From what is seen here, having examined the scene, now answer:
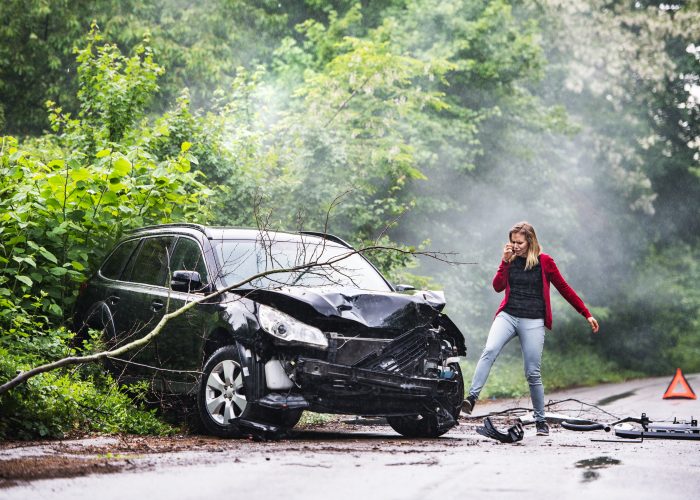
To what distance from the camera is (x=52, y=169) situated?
1205 cm

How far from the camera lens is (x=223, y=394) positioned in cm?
848

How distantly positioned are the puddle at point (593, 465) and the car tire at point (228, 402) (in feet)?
7.06

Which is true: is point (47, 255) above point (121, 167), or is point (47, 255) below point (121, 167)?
below

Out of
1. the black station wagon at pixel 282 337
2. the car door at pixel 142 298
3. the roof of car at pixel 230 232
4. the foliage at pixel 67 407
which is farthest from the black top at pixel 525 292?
the foliage at pixel 67 407

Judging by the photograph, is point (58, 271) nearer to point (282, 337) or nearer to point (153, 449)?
point (282, 337)

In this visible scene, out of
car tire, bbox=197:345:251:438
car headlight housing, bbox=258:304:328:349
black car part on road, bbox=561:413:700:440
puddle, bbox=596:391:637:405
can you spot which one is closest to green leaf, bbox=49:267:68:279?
car tire, bbox=197:345:251:438

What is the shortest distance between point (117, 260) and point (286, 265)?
239cm

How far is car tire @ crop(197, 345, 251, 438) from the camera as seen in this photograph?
832 cm

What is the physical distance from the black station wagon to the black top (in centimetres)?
70

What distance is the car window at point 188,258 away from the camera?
30.8ft

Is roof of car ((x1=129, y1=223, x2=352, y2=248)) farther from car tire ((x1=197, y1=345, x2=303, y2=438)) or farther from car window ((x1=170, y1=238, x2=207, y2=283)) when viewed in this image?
car tire ((x1=197, y1=345, x2=303, y2=438))

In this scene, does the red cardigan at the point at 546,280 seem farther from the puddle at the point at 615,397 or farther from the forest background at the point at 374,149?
the puddle at the point at 615,397

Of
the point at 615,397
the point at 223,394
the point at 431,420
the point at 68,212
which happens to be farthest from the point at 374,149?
the point at 223,394

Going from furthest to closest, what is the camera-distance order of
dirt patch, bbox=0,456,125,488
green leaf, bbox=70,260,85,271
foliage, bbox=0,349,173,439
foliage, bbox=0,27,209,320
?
green leaf, bbox=70,260,85,271 → foliage, bbox=0,27,209,320 → foliage, bbox=0,349,173,439 → dirt patch, bbox=0,456,125,488
